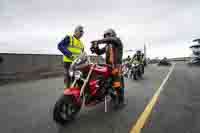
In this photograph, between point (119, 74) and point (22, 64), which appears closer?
point (119, 74)

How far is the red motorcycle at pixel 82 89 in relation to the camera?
3341 mm

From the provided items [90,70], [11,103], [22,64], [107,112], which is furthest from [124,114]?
[22,64]

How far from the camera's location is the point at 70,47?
460 cm

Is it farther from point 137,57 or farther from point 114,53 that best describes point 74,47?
point 137,57

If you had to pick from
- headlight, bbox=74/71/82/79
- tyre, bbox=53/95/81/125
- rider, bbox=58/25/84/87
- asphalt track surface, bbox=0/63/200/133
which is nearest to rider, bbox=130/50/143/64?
asphalt track surface, bbox=0/63/200/133

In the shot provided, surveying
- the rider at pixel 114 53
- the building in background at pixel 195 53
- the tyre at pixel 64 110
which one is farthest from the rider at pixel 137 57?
the building in background at pixel 195 53

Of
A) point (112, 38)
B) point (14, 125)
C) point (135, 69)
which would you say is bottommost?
point (14, 125)

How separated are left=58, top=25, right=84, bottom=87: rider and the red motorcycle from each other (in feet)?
2.57

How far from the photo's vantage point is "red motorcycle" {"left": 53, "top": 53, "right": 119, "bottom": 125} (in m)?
3.34

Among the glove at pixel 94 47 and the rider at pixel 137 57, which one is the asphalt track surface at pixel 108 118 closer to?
the glove at pixel 94 47

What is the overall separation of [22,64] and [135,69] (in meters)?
8.11

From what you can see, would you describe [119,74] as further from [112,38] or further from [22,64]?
[22,64]

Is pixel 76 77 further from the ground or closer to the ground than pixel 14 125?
further from the ground

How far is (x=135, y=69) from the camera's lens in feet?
37.2
